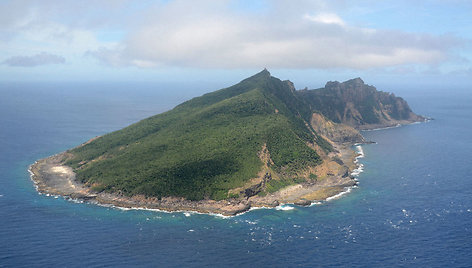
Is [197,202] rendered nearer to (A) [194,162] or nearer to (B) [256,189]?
(A) [194,162]

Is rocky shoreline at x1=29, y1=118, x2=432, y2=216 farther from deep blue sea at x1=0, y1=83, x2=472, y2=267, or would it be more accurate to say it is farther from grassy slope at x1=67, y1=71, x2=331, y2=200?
deep blue sea at x1=0, y1=83, x2=472, y2=267

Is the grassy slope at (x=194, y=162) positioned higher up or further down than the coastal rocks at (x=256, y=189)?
higher up

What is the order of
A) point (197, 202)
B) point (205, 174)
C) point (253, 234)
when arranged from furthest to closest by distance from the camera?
point (205, 174), point (197, 202), point (253, 234)

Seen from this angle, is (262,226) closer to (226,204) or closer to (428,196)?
(226,204)

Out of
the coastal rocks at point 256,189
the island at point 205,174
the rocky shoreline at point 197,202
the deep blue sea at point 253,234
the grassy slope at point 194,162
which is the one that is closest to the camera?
the deep blue sea at point 253,234

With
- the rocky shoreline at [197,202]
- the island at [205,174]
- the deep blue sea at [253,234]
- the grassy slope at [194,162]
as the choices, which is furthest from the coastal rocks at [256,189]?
the deep blue sea at [253,234]

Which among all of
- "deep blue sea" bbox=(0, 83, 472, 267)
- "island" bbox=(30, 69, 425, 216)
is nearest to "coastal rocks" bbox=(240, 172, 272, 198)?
"island" bbox=(30, 69, 425, 216)

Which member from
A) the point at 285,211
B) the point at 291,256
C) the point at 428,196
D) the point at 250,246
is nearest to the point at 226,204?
the point at 285,211

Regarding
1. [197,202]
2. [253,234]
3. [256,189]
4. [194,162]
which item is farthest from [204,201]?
[253,234]

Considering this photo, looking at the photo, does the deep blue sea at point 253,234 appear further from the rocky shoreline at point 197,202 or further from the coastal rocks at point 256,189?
the coastal rocks at point 256,189

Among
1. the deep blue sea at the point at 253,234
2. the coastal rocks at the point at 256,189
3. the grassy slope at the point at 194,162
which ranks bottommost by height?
the deep blue sea at the point at 253,234
